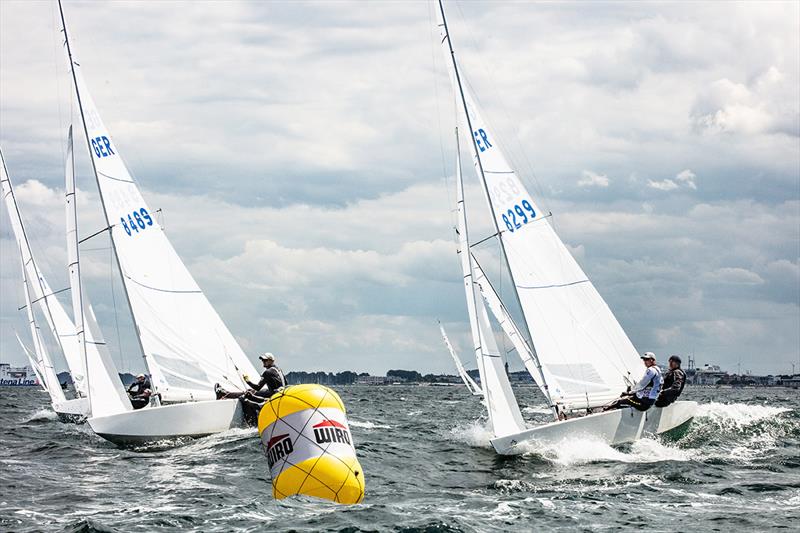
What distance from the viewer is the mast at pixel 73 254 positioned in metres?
21.5

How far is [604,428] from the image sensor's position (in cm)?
1797

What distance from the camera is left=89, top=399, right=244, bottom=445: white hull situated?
1956 centimetres

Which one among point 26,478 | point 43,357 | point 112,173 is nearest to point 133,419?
point 26,478

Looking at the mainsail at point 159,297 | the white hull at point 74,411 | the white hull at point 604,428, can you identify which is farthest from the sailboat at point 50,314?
the white hull at point 604,428

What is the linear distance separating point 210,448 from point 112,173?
8.00 m

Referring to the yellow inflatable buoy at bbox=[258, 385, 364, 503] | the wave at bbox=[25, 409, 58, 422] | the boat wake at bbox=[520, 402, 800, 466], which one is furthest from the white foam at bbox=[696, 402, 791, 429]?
the wave at bbox=[25, 409, 58, 422]

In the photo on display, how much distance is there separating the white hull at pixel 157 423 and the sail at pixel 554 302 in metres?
6.97

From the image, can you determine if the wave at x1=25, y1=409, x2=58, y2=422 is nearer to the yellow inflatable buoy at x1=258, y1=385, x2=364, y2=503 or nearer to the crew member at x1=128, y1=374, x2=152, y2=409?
the crew member at x1=128, y1=374, x2=152, y2=409

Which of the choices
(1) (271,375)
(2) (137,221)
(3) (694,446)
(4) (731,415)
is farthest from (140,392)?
(4) (731,415)

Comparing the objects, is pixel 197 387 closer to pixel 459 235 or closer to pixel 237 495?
pixel 459 235

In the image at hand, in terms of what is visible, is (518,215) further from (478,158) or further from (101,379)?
(101,379)

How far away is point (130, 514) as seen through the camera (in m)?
12.2

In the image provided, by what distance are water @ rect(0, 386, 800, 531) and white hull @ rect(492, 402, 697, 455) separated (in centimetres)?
23

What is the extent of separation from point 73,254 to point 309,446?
13733 millimetres
